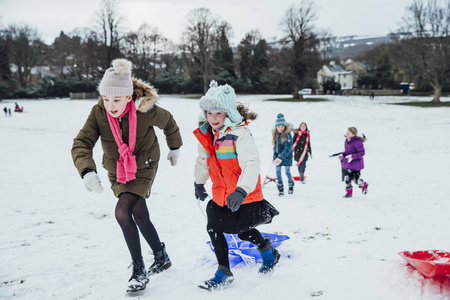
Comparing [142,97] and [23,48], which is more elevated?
[23,48]

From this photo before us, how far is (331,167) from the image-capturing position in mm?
11453

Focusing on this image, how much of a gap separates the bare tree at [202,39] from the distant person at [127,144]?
49512mm

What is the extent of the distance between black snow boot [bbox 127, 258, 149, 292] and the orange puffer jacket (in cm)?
87

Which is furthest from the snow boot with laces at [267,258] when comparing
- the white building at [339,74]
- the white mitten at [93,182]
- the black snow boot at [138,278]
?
the white building at [339,74]

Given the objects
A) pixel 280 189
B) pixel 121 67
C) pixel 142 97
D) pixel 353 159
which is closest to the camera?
pixel 121 67

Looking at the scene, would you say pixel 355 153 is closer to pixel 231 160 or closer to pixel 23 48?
pixel 231 160

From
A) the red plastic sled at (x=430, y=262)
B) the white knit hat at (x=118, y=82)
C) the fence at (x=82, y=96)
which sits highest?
the fence at (x=82, y=96)

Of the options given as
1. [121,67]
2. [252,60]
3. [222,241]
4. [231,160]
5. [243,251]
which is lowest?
[243,251]

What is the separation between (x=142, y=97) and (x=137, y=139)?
1.24ft

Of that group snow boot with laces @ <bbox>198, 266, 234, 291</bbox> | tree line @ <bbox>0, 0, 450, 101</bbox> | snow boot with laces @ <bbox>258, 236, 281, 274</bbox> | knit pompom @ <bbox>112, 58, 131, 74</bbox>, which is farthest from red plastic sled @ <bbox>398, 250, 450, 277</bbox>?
tree line @ <bbox>0, 0, 450, 101</bbox>

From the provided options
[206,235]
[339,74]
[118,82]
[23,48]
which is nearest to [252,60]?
[23,48]

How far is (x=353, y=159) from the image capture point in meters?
7.22

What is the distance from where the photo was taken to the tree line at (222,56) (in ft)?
139

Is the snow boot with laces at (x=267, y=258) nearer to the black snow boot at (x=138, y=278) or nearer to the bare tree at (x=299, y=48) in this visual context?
the black snow boot at (x=138, y=278)
